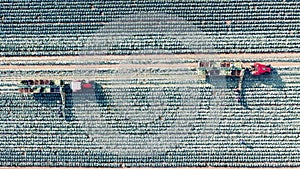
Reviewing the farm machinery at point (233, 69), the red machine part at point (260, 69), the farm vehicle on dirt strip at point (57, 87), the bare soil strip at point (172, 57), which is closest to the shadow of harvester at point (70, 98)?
the farm vehicle on dirt strip at point (57, 87)

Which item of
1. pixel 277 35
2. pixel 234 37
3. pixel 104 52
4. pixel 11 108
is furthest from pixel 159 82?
pixel 11 108

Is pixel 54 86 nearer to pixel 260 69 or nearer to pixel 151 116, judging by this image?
pixel 151 116

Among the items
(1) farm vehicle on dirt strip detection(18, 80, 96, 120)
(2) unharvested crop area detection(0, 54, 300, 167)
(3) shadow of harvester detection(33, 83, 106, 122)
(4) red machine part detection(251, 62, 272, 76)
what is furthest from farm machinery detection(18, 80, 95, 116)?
(4) red machine part detection(251, 62, 272, 76)

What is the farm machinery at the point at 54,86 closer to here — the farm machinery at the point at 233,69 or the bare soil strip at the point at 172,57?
the bare soil strip at the point at 172,57

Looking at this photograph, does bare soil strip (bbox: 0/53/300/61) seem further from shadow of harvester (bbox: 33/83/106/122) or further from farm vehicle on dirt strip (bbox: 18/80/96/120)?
shadow of harvester (bbox: 33/83/106/122)

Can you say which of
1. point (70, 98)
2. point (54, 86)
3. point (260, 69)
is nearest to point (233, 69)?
point (260, 69)

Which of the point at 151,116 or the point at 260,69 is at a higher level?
the point at 260,69
